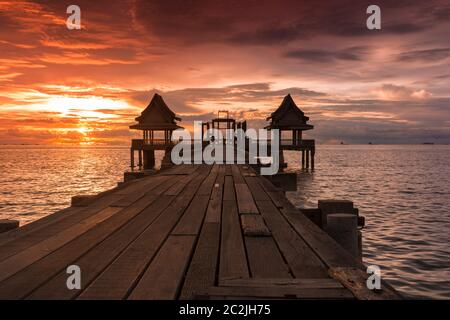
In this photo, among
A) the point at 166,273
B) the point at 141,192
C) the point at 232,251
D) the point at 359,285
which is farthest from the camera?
the point at 141,192

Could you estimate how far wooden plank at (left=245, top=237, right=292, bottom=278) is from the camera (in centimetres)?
364

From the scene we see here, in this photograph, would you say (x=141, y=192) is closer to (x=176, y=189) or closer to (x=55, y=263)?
(x=176, y=189)

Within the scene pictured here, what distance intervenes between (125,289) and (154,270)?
0.49 meters

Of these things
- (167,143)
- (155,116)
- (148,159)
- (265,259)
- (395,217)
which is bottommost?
(395,217)

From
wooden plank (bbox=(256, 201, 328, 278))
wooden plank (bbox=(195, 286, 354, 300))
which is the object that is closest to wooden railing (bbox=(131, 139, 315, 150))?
wooden plank (bbox=(256, 201, 328, 278))

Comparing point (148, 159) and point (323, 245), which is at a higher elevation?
point (323, 245)

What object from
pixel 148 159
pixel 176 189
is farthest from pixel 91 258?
pixel 148 159

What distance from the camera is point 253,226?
538cm

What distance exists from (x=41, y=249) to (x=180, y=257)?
1561 millimetres

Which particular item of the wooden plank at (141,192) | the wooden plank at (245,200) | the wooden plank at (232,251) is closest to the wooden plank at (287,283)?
the wooden plank at (232,251)

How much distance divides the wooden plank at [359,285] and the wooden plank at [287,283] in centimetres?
8

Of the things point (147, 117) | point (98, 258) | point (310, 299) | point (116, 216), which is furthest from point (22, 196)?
point (310, 299)
